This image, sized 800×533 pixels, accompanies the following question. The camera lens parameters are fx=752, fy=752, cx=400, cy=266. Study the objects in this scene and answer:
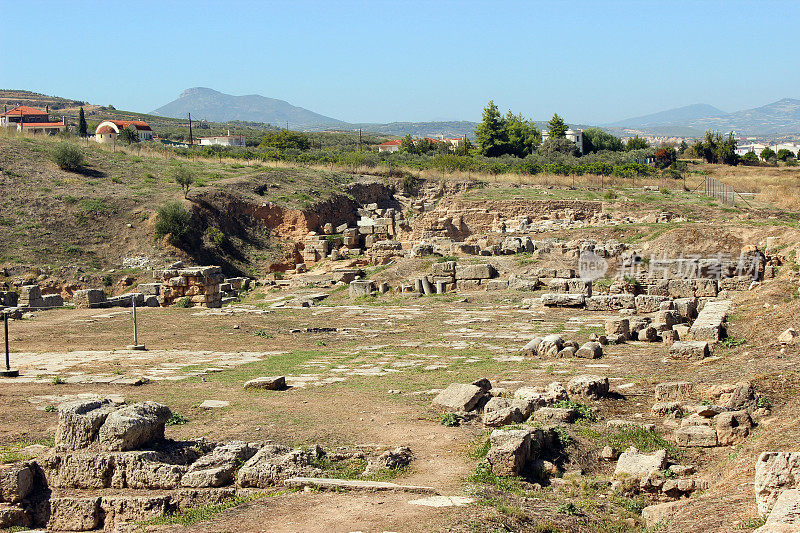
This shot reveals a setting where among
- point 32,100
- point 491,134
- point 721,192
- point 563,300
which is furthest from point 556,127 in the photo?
point 32,100

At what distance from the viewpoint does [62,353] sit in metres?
14.7

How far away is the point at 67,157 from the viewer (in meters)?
35.5

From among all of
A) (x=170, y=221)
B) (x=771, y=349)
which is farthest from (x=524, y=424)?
(x=170, y=221)

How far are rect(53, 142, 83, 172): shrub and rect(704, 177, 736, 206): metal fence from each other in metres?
30.7

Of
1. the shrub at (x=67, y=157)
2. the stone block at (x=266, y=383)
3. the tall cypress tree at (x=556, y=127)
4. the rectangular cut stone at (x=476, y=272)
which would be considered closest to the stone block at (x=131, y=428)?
the stone block at (x=266, y=383)

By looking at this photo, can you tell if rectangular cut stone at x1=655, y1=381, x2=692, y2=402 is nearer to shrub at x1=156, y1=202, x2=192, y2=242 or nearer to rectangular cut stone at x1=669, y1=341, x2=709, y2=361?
rectangular cut stone at x1=669, y1=341, x2=709, y2=361

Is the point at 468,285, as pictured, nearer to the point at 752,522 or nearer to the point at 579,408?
the point at 579,408

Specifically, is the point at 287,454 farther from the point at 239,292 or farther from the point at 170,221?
the point at 170,221

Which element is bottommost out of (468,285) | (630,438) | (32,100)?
(630,438)

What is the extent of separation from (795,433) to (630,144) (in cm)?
8090

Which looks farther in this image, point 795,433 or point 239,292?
point 239,292

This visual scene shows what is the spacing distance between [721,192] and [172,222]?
26.3 meters

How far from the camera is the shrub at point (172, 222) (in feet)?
102

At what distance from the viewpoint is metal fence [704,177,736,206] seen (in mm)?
35469
